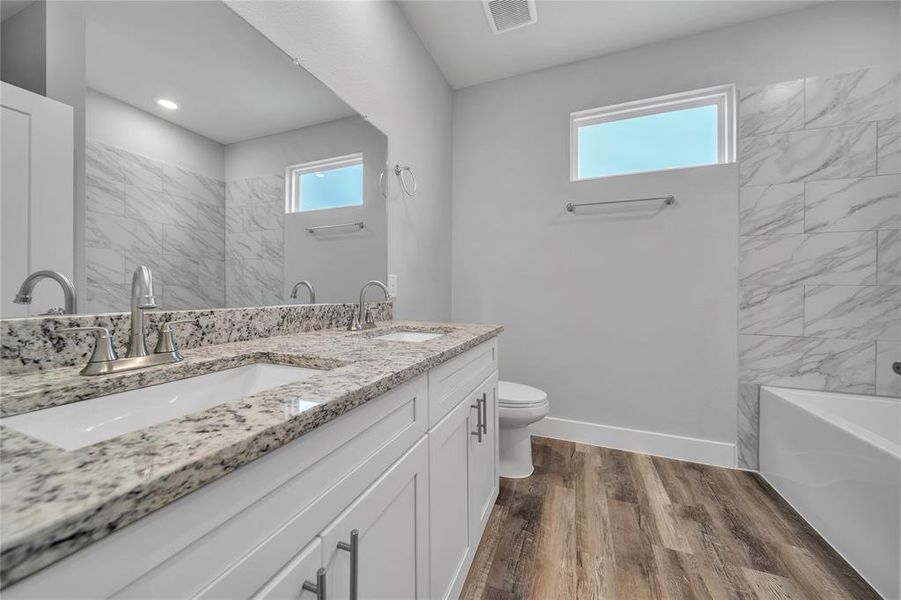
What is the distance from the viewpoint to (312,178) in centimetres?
142

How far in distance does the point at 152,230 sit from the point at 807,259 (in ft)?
9.59

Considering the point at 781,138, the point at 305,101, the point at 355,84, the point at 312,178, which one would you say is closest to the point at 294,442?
the point at 312,178

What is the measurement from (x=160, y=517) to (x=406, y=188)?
6.31ft

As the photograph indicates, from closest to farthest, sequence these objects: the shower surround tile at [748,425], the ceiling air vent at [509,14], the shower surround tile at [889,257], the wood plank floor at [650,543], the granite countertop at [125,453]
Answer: the granite countertop at [125,453]
the wood plank floor at [650,543]
the shower surround tile at [889,257]
the ceiling air vent at [509,14]
the shower surround tile at [748,425]

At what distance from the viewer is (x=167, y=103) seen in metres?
0.92

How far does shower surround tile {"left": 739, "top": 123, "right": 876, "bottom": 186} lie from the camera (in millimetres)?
1903

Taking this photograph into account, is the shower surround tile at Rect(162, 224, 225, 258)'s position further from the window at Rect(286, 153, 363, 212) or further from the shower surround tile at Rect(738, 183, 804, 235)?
the shower surround tile at Rect(738, 183, 804, 235)

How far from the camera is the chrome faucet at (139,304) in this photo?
720 millimetres

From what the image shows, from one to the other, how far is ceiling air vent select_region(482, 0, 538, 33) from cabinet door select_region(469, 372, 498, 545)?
197 cm

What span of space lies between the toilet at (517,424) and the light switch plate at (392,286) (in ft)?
2.50

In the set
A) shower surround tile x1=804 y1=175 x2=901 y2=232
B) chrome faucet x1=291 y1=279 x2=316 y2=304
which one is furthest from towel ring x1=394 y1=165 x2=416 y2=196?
shower surround tile x1=804 y1=175 x2=901 y2=232

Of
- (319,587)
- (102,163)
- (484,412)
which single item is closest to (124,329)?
(102,163)

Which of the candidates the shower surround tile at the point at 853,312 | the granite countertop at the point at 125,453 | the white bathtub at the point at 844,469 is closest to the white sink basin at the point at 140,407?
the granite countertop at the point at 125,453

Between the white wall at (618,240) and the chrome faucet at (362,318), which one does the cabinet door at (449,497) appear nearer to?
the chrome faucet at (362,318)
